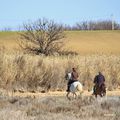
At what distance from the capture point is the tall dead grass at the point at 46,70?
33156 mm

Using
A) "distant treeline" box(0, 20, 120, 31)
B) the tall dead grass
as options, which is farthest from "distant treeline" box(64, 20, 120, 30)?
the tall dead grass

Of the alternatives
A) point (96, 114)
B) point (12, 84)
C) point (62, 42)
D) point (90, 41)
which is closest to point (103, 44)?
point (90, 41)

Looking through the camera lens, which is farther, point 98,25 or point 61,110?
point 98,25

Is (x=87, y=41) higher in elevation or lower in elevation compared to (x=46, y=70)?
higher

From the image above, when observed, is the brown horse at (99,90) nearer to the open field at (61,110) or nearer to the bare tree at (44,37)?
the open field at (61,110)

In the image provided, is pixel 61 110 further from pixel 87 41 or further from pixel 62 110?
pixel 87 41

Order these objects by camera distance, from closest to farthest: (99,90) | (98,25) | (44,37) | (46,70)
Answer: (99,90), (46,70), (44,37), (98,25)

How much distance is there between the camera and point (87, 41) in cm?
7438

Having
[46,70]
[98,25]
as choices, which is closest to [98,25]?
[98,25]

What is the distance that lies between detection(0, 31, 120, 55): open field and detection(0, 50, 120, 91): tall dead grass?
2824cm

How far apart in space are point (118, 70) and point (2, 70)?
892cm

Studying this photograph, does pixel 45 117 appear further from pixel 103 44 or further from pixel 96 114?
pixel 103 44

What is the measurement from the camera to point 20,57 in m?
33.9

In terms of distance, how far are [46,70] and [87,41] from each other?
40.4 metres
